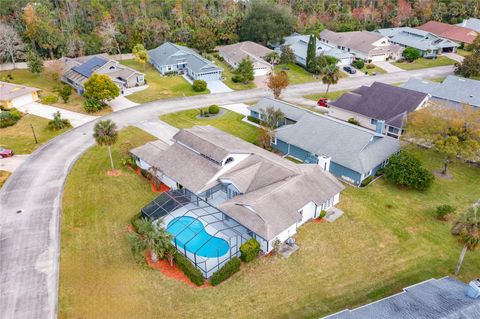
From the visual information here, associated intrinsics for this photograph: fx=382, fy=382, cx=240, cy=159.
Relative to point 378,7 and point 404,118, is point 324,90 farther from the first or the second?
point 378,7

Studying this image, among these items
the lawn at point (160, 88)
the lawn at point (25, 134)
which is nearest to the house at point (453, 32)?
the lawn at point (160, 88)

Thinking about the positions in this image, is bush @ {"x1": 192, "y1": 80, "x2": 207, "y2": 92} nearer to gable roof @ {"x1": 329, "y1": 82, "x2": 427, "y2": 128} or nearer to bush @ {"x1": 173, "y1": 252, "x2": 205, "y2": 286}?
gable roof @ {"x1": 329, "y1": 82, "x2": 427, "y2": 128}

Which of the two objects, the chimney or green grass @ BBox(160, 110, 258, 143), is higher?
the chimney

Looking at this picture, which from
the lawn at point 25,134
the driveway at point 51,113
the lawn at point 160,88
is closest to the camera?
the lawn at point 25,134

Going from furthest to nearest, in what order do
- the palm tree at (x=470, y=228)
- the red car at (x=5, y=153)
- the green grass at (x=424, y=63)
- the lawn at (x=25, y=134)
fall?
the green grass at (x=424, y=63), the lawn at (x=25, y=134), the red car at (x=5, y=153), the palm tree at (x=470, y=228)

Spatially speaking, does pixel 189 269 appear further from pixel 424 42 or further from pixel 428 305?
pixel 424 42

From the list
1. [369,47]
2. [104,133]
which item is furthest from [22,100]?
[369,47]

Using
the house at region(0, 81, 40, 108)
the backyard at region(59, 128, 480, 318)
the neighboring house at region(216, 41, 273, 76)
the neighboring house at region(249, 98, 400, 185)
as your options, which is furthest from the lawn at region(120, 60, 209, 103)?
the backyard at region(59, 128, 480, 318)

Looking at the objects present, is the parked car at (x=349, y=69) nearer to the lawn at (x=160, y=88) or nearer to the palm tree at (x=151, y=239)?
the lawn at (x=160, y=88)
